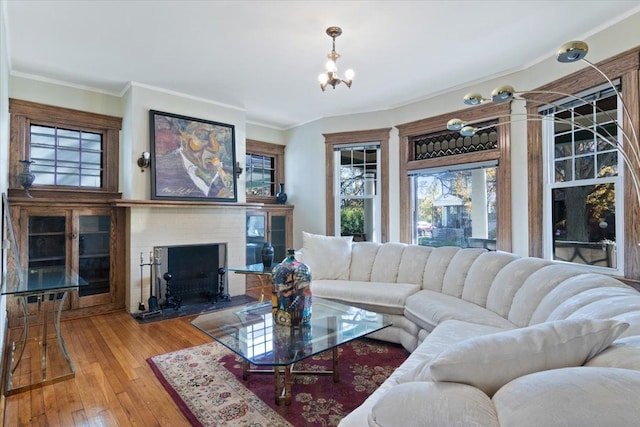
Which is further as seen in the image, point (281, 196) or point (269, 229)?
point (281, 196)

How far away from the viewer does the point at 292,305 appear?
226cm

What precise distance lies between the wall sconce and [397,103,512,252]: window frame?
3.49 metres

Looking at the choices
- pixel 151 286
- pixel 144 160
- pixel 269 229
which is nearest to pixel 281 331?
pixel 151 286

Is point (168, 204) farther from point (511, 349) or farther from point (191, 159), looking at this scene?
point (511, 349)

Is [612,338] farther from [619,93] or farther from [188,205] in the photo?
[188,205]

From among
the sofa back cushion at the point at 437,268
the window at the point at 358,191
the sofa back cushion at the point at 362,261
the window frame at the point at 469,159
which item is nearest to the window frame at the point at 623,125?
the window frame at the point at 469,159

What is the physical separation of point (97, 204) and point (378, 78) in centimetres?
382

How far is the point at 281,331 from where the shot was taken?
87.8 inches

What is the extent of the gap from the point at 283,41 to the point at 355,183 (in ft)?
8.73

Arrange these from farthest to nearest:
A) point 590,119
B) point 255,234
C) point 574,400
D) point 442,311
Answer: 1. point 255,234
2. point 590,119
3. point 442,311
4. point 574,400

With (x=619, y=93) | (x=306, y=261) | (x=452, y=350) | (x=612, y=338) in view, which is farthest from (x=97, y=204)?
(x=619, y=93)

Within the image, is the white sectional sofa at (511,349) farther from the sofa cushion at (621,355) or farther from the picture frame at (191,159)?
the picture frame at (191,159)

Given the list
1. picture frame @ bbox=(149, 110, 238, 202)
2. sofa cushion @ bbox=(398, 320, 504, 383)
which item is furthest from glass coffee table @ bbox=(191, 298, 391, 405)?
picture frame @ bbox=(149, 110, 238, 202)

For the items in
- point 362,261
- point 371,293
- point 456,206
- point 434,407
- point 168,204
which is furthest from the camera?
point 456,206
